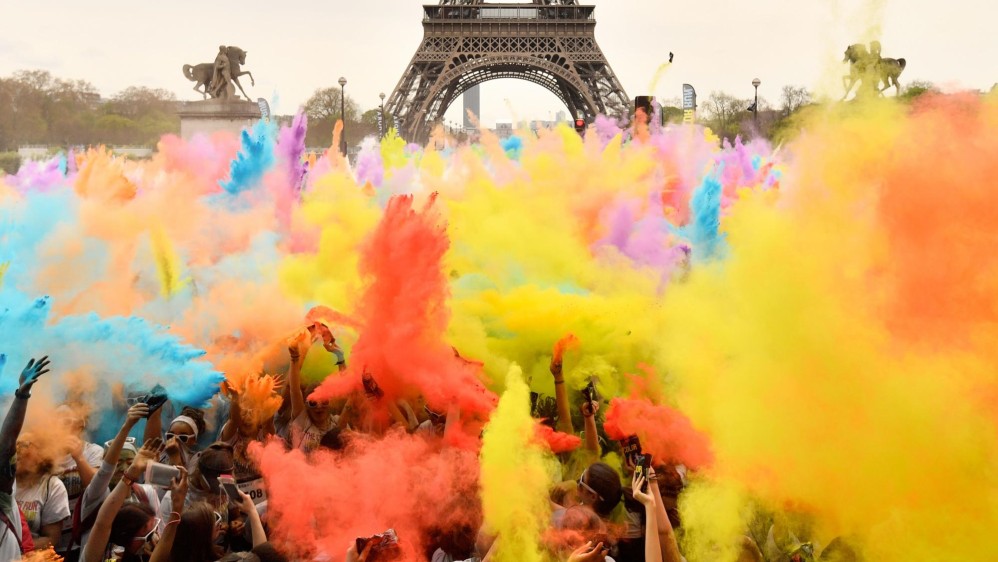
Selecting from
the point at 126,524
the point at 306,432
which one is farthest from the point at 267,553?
the point at 306,432

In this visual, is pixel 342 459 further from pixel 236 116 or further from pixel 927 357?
pixel 236 116

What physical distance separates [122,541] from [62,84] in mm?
49277

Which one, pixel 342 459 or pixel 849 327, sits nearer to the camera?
pixel 849 327

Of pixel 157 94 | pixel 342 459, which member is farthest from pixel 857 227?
pixel 157 94

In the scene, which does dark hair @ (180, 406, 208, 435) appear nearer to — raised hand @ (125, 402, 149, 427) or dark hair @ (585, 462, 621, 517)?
raised hand @ (125, 402, 149, 427)

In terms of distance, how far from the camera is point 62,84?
4619 centimetres

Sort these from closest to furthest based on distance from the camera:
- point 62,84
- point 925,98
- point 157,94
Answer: point 925,98 → point 157,94 → point 62,84

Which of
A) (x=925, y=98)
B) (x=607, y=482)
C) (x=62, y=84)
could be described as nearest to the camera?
(x=925, y=98)

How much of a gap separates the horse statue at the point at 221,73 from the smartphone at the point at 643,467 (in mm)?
19081

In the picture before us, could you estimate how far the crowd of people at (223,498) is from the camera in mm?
3398

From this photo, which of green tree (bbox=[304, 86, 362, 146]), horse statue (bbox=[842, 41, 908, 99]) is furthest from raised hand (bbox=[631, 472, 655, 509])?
green tree (bbox=[304, 86, 362, 146])

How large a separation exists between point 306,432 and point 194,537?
1245 mm

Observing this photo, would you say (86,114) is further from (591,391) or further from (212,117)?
(591,391)

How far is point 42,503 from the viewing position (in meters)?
3.95
